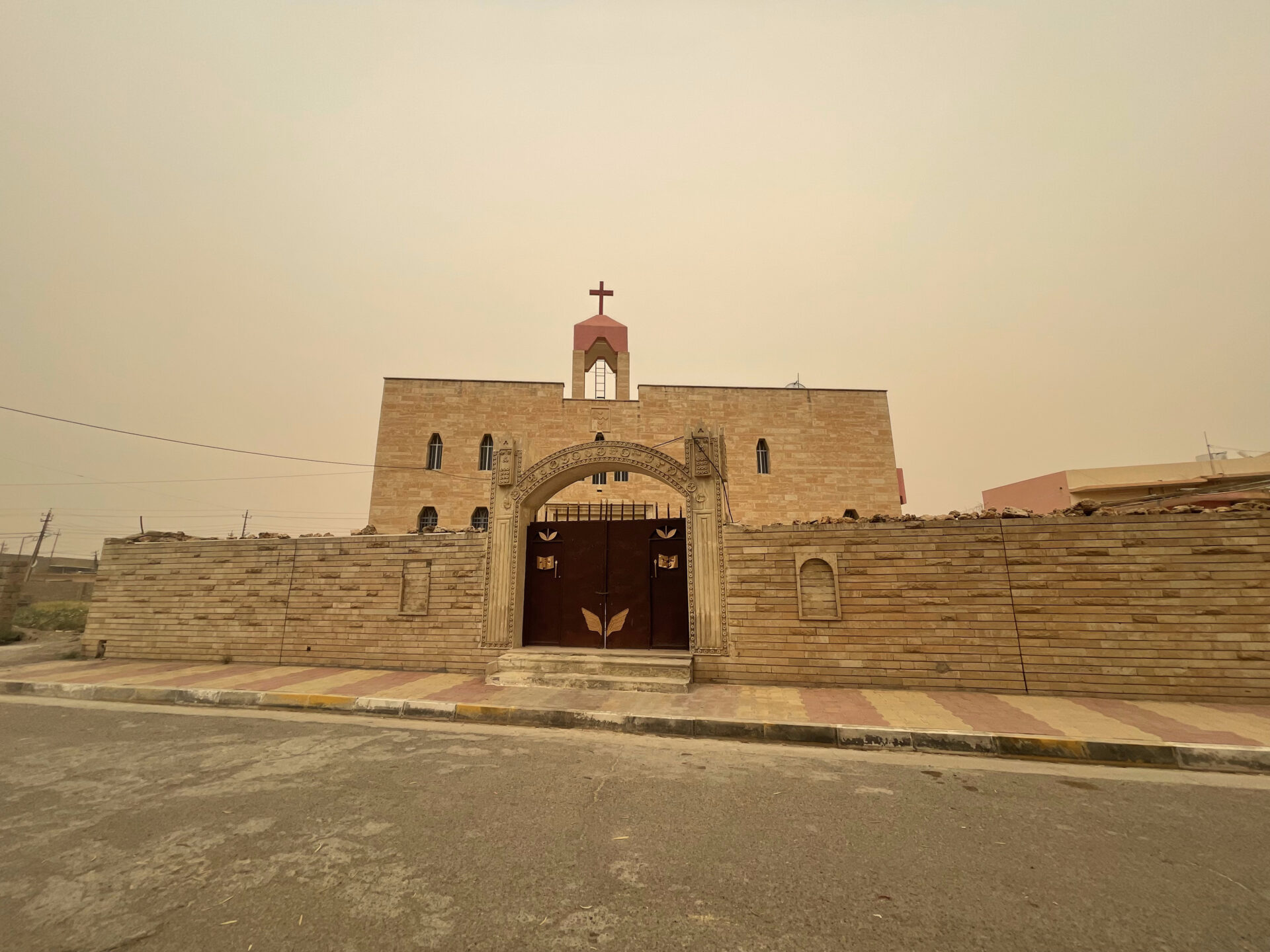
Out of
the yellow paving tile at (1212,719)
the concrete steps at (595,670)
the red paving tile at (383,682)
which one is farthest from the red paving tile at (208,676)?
the yellow paving tile at (1212,719)

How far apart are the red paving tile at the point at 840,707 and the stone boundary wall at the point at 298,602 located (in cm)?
525

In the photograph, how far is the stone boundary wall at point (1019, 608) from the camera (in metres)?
6.63

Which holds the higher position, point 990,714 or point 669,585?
point 669,585

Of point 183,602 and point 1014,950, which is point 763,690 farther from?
point 183,602

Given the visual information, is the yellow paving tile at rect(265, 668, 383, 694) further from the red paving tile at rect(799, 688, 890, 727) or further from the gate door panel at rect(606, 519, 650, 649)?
the red paving tile at rect(799, 688, 890, 727)

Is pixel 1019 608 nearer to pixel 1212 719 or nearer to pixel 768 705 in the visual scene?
pixel 1212 719

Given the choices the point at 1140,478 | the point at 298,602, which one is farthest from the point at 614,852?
the point at 1140,478

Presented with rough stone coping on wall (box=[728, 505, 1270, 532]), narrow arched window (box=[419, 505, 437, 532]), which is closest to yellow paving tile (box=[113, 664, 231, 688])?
rough stone coping on wall (box=[728, 505, 1270, 532])

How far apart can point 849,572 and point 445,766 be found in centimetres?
600

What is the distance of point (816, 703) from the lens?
6539 millimetres

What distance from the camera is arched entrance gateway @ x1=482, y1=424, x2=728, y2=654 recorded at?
8656 millimetres

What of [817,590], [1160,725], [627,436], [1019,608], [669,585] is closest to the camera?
[1160,725]

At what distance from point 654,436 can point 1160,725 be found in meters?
16.1

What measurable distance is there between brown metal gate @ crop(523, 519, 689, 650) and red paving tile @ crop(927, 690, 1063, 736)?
384 cm
